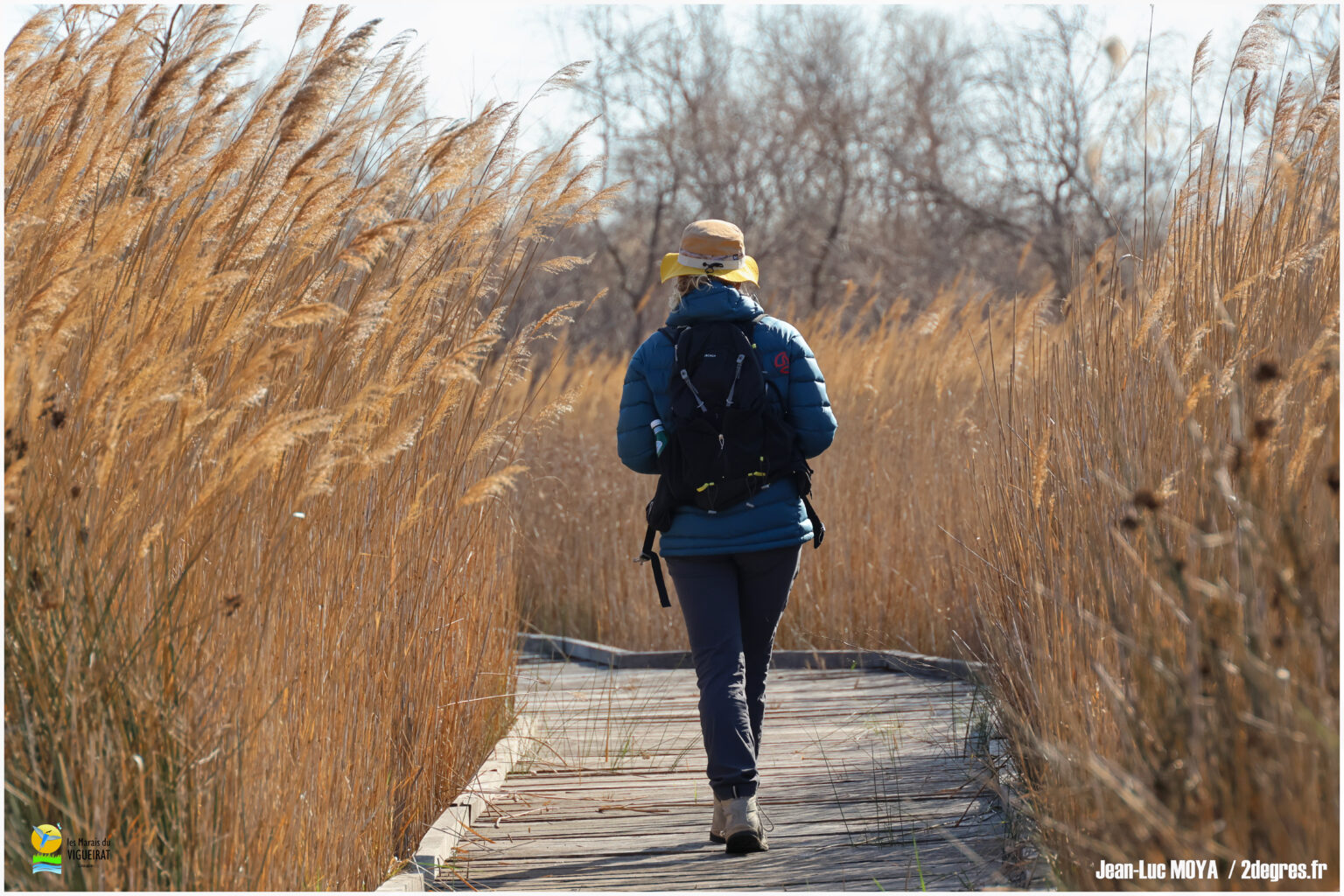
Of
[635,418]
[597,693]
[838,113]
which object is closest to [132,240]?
[635,418]

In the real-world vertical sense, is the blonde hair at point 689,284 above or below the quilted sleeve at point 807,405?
above

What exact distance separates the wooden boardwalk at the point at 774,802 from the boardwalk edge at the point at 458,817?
0.04 metres

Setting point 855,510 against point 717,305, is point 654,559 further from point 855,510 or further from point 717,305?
point 855,510

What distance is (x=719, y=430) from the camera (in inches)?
127

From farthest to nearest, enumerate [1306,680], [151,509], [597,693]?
1. [597,693]
2. [151,509]
3. [1306,680]

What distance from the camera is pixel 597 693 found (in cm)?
566

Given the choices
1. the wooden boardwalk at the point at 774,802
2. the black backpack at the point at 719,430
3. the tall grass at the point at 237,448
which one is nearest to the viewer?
the tall grass at the point at 237,448

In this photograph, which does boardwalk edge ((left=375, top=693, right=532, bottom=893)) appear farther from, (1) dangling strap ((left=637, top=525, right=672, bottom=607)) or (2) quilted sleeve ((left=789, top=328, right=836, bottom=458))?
(2) quilted sleeve ((left=789, top=328, right=836, bottom=458))

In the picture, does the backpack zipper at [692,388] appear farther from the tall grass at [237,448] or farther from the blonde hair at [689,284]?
the tall grass at [237,448]

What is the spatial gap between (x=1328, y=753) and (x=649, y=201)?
1965 cm

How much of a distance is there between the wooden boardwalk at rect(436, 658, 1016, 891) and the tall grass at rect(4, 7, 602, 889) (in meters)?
0.38

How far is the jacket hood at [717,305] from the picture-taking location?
3357mm

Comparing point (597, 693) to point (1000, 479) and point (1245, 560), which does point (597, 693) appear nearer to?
point (1000, 479)

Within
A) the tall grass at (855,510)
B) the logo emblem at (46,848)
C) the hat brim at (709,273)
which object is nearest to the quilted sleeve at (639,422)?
the hat brim at (709,273)
